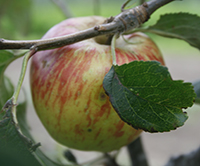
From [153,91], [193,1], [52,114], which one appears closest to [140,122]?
[153,91]

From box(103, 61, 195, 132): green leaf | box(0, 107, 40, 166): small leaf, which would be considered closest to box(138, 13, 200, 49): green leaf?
box(103, 61, 195, 132): green leaf

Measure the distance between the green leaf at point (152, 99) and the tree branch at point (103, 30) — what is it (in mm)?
69

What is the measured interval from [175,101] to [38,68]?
7.9 inches

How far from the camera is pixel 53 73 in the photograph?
0.36 metres

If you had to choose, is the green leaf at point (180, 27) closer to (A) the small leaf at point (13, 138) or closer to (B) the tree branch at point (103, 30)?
(B) the tree branch at point (103, 30)

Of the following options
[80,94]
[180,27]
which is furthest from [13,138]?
[180,27]

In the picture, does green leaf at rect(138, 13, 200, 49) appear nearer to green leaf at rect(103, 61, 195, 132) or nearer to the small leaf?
green leaf at rect(103, 61, 195, 132)

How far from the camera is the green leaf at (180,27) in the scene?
0.39 metres

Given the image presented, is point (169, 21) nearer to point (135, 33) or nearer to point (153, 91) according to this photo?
point (135, 33)

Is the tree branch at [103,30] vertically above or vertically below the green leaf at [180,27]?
above

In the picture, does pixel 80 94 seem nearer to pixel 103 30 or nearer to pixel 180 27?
pixel 103 30

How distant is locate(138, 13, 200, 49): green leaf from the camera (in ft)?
1.28

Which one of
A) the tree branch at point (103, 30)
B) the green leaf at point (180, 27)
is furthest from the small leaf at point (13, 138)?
the green leaf at point (180, 27)

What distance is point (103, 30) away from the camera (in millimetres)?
324
